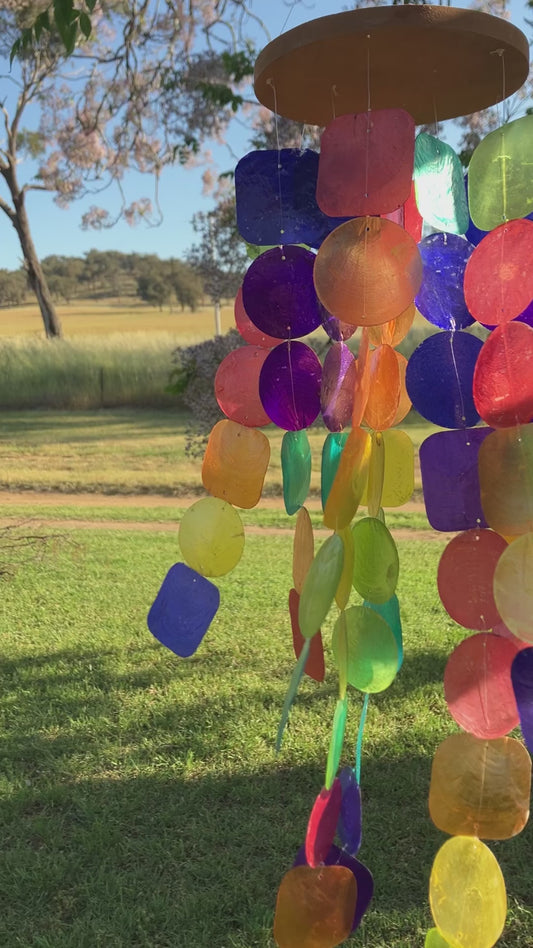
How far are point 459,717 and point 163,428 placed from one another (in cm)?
1109

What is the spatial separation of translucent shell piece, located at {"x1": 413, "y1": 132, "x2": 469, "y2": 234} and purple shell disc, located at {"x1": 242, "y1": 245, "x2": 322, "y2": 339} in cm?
18

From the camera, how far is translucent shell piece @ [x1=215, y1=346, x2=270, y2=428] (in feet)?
4.18

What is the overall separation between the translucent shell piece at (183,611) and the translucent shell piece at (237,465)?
0.49ft

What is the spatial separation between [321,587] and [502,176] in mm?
551

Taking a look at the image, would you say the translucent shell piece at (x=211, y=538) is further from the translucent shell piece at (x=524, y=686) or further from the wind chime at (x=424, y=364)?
the translucent shell piece at (x=524, y=686)

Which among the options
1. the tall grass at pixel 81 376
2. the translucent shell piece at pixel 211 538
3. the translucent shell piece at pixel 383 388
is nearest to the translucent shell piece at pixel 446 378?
the translucent shell piece at pixel 383 388

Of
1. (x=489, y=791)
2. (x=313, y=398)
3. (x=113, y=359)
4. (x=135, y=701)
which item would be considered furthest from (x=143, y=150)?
(x=489, y=791)

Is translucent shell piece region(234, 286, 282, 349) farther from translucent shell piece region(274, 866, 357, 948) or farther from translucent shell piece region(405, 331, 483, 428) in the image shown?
translucent shell piece region(274, 866, 357, 948)

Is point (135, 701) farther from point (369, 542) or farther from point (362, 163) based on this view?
point (362, 163)

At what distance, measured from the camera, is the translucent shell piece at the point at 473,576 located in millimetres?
950

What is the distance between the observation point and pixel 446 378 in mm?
1001

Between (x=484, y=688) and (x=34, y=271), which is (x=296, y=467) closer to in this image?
(x=484, y=688)

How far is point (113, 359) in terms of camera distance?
44.9 feet

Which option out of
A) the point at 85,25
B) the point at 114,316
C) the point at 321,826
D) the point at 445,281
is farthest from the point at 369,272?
the point at 114,316
